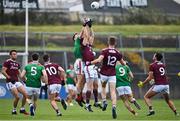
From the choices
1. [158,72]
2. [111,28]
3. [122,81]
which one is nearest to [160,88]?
[158,72]

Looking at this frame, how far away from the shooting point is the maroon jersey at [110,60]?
28.5 metres

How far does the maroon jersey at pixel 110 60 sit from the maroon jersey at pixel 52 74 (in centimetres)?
262

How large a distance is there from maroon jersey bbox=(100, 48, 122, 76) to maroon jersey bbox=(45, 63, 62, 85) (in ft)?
8.61

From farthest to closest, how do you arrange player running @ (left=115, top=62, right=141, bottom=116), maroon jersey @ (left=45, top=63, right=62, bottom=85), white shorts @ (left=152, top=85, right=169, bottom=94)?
player running @ (left=115, top=62, right=141, bottom=116)
maroon jersey @ (left=45, top=63, right=62, bottom=85)
white shorts @ (left=152, top=85, right=169, bottom=94)

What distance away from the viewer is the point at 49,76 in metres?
31.0

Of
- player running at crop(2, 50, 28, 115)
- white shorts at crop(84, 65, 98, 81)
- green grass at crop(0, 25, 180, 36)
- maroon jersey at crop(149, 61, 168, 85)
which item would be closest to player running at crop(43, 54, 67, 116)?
player running at crop(2, 50, 28, 115)

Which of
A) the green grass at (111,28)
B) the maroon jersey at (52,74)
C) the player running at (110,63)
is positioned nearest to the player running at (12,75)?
the maroon jersey at (52,74)

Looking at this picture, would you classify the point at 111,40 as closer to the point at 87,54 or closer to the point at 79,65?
the point at 87,54

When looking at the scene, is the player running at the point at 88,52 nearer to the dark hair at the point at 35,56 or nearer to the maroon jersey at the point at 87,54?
the maroon jersey at the point at 87,54

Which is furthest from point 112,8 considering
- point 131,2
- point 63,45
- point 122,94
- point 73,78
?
point 122,94

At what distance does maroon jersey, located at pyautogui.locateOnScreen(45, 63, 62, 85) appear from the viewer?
101ft

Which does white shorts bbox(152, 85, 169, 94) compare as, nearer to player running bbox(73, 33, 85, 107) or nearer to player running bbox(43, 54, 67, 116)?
player running bbox(73, 33, 85, 107)

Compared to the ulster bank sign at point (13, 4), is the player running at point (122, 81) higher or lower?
lower

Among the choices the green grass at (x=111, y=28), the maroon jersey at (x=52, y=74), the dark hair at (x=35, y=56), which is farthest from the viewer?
the green grass at (x=111, y=28)
